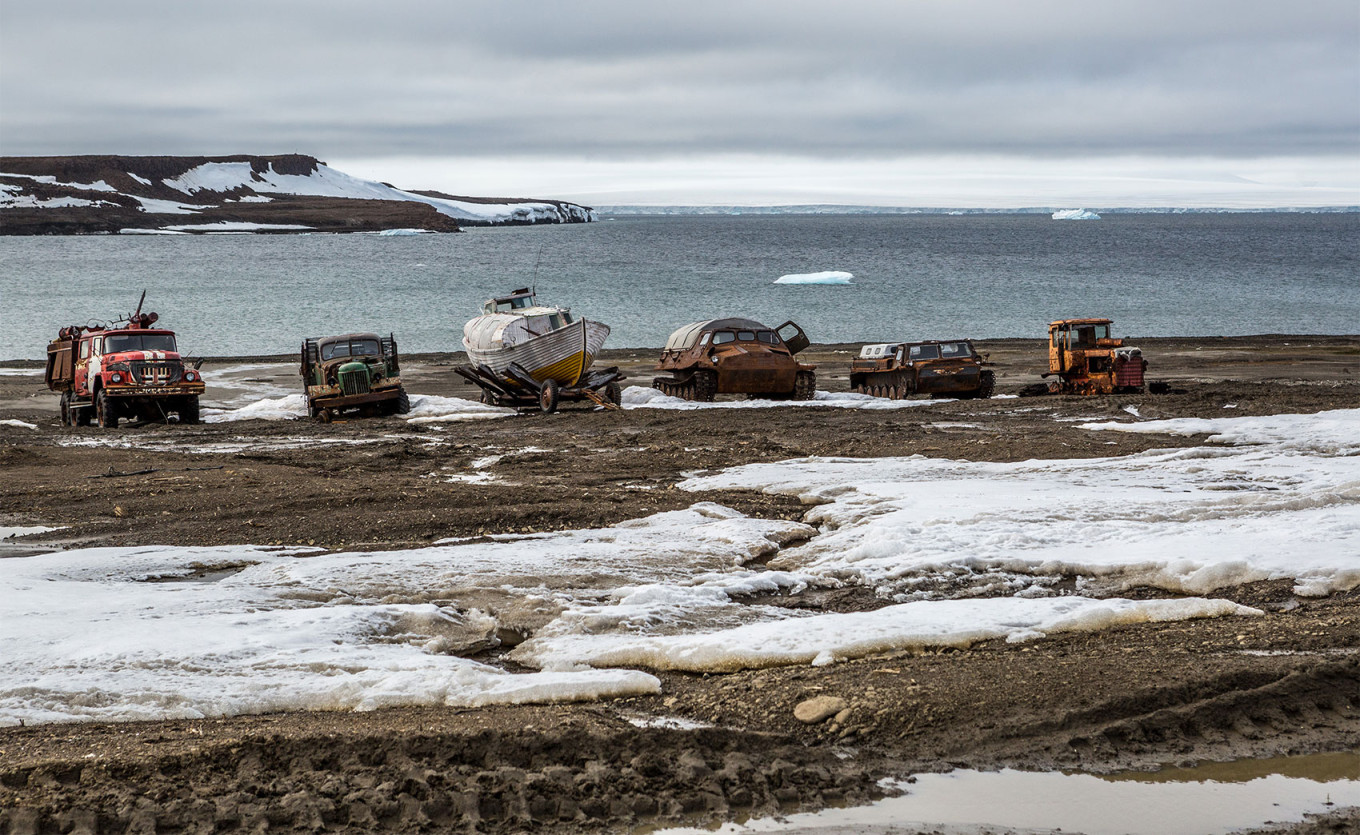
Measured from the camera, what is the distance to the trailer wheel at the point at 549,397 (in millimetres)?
26000

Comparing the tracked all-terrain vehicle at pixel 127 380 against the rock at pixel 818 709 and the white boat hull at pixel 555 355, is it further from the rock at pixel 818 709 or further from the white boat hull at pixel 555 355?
the rock at pixel 818 709

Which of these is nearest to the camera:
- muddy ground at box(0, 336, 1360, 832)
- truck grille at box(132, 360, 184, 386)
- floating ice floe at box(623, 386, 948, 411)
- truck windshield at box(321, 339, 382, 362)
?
muddy ground at box(0, 336, 1360, 832)

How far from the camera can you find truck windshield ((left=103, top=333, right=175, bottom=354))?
25312 mm

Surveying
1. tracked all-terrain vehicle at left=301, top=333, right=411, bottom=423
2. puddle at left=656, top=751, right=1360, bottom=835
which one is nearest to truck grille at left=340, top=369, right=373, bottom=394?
tracked all-terrain vehicle at left=301, top=333, right=411, bottom=423

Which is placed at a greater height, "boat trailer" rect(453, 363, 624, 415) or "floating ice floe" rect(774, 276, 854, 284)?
"floating ice floe" rect(774, 276, 854, 284)

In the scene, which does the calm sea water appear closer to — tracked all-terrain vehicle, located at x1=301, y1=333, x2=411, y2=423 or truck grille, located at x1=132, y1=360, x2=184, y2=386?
tracked all-terrain vehicle, located at x1=301, y1=333, x2=411, y2=423

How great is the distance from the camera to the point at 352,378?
2527cm

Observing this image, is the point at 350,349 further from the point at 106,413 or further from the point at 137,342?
the point at 106,413

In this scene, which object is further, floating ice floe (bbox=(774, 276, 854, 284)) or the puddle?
floating ice floe (bbox=(774, 276, 854, 284))

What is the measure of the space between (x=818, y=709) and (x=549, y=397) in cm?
1994

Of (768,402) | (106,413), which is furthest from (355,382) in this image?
(768,402)

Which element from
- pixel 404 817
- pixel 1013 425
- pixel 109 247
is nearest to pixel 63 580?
pixel 404 817

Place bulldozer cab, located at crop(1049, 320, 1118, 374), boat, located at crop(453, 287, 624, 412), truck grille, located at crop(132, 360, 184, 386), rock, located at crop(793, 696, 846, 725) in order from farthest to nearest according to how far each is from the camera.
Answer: bulldozer cab, located at crop(1049, 320, 1118, 374) < boat, located at crop(453, 287, 624, 412) < truck grille, located at crop(132, 360, 184, 386) < rock, located at crop(793, 696, 846, 725)

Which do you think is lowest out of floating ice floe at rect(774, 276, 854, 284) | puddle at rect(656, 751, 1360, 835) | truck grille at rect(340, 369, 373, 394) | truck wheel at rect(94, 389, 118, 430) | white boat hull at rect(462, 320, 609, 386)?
truck wheel at rect(94, 389, 118, 430)
